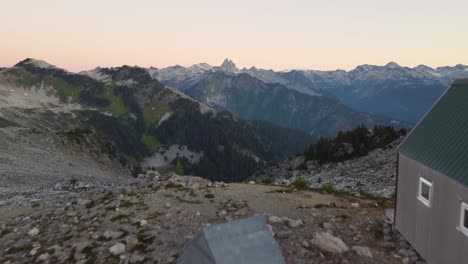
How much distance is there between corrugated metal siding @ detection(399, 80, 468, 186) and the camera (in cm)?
1812

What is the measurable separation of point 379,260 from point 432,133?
25.2ft

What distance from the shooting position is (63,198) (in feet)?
104

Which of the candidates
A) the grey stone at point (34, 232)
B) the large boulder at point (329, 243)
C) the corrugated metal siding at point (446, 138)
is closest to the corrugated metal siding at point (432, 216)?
the corrugated metal siding at point (446, 138)

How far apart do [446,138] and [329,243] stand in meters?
8.04

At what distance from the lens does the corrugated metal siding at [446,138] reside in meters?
18.1

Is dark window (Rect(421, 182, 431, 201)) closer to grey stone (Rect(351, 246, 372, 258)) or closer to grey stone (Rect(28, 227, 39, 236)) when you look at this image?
grey stone (Rect(351, 246, 372, 258))

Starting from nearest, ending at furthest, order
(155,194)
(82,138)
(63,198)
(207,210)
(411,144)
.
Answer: (411,144) < (207,210) < (155,194) < (63,198) < (82,138)

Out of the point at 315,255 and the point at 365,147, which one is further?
the point at 365,147

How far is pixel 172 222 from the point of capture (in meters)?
23.6

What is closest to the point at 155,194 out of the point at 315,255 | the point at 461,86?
the point at 315,255

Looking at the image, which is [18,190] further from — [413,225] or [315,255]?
[413,225]

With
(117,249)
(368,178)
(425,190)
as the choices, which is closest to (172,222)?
(117,249)

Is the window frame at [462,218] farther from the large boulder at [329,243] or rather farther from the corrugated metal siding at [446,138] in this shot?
the large boulder at [329,243]

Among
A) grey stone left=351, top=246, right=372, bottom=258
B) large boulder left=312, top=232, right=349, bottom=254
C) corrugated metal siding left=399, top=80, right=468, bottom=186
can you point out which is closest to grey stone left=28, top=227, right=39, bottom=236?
large boulder left=312, top=232, right=349, bottom=254
